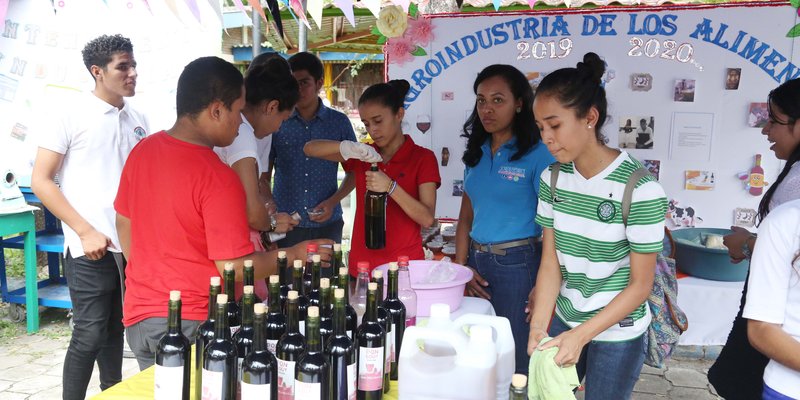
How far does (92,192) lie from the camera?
2.88m

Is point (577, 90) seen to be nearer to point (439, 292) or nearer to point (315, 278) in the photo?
point (439, 292)

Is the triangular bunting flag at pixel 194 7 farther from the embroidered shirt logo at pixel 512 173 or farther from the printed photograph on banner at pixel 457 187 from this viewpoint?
the printed photograph on banner at pixel 457 187

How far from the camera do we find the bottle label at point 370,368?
1420 mm

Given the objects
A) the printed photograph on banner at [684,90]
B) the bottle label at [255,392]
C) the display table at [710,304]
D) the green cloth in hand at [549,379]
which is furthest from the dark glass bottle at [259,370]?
the printed photograph on banner at [684,90]

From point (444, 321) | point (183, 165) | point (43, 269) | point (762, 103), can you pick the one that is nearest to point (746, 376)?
point (444, 321)

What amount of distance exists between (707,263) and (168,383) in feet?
8.99

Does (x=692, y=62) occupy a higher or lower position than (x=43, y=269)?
higher

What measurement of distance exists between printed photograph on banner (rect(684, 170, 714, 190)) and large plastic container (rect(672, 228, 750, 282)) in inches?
22.4

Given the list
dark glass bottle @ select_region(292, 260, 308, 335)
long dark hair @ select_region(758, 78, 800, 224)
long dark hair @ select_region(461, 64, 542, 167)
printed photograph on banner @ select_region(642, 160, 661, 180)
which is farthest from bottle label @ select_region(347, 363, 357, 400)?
printed photograph on banner @ select_region(642, 160, 661, 180)

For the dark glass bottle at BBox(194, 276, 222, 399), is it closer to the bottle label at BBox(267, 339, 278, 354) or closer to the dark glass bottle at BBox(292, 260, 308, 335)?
the bottle label at BBox(267, 339, 278, 354)

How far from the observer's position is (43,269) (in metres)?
6.16

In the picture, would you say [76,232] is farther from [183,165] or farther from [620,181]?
[620,181]

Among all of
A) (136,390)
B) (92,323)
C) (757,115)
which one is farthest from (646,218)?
(92,323)

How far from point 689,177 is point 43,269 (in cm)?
620
